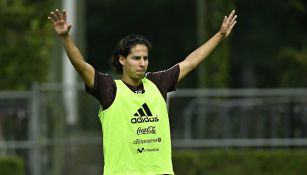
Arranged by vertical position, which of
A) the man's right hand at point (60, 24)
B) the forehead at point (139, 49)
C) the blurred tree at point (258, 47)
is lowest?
the forehead at point (139, 49)

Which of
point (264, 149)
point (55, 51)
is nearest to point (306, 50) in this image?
point (55, 51)

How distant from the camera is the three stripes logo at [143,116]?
9320 mm

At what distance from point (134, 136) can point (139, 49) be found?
717 millimetres

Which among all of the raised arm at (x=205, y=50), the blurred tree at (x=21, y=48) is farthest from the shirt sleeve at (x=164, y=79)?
the blurred tree at (x=21, y=48)

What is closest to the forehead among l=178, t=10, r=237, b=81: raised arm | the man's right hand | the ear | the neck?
the ear

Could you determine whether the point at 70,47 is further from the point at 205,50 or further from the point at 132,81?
the point at 205,50

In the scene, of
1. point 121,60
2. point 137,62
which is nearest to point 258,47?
point 121,60

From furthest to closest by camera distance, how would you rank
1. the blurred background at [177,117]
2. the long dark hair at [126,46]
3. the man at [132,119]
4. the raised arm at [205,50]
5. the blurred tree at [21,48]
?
the blurred tree at [21,48] < the blurred background at [177,117] < the raised arm at [205,50] < the long dark hair at [126,46] < the man at [132,119]

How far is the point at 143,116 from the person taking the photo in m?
9.34

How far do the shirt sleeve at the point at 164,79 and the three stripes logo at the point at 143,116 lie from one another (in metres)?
0.31

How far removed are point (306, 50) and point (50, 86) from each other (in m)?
9.79

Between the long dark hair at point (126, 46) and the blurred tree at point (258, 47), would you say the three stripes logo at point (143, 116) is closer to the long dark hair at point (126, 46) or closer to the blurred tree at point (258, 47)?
the long dark hair at point (126, 46)

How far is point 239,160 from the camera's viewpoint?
17953 millimetres

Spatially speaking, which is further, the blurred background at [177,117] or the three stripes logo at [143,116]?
the blurred background at [177,117]
